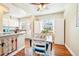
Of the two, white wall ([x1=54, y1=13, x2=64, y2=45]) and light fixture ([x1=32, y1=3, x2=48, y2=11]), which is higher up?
light fixture ([x1=32, y1=3, x2=48, y2=11])

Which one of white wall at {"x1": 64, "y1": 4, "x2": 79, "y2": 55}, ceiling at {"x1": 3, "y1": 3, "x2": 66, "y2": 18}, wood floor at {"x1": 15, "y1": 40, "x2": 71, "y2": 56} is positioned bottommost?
wood floor at {"x1": 15, "y1": 40, "x2": 71, "y2": 56}

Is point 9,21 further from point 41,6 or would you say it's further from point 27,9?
point 41,6

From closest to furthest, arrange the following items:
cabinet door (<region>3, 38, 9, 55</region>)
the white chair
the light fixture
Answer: the light fixture → cabinet door (<region>3, 38, 9, 55</region>) → the white chair

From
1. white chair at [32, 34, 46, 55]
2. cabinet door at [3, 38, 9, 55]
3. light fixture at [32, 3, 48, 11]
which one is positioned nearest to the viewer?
light fixture at [32, 3, 48, 11]

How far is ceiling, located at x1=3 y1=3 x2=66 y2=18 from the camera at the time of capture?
6.89ft

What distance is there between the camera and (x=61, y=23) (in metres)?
2.40

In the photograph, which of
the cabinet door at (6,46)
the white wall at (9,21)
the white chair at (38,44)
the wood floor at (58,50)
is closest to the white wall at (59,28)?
the wood floor at (58,50)

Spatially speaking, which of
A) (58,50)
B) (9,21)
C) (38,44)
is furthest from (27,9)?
(58,50)

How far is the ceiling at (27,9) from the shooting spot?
6.89 ft

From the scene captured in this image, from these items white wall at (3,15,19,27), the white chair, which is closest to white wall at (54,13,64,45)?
the white chair

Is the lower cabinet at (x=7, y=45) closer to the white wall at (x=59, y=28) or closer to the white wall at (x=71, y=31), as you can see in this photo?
the white wall at (x=59, y=28)

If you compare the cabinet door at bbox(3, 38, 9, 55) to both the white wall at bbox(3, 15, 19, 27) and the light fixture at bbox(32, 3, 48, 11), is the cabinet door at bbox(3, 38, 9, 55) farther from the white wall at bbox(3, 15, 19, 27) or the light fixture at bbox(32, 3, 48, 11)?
the light fixture at bbox(32, 3, 48, 11)

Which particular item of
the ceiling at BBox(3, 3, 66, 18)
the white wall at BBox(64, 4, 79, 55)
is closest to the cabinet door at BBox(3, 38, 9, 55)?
the ceiling at BBox(3, 3, 66, 18)

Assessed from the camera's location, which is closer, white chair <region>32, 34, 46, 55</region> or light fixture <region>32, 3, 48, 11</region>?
light fixture <region>32, 3, 48, 11</region>
